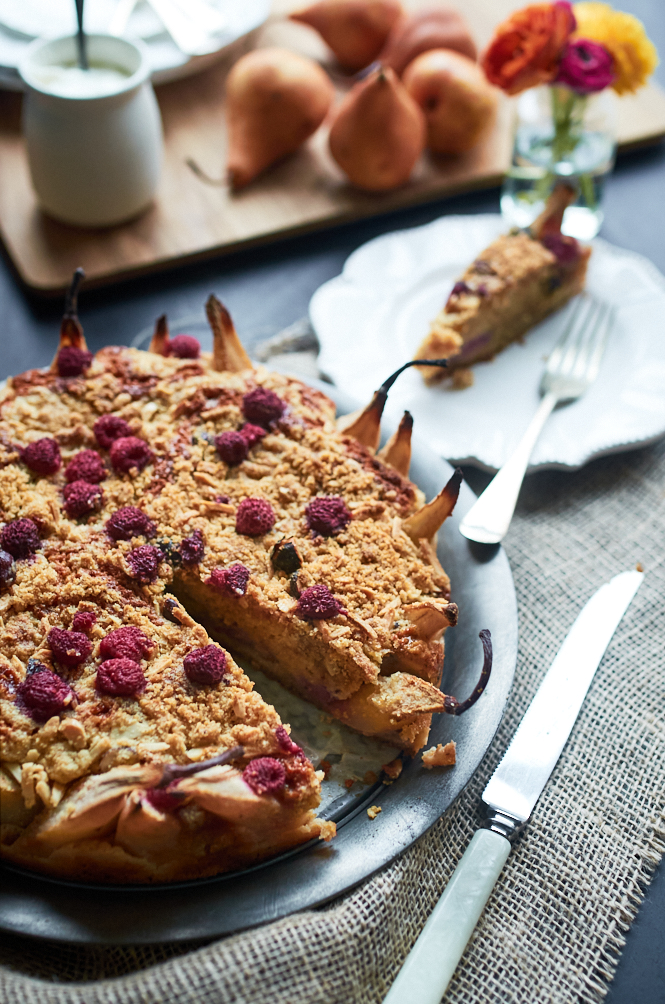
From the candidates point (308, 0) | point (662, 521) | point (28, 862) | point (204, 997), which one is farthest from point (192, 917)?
point (308, 0)

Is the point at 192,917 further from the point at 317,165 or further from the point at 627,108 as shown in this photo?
the point at 627,108

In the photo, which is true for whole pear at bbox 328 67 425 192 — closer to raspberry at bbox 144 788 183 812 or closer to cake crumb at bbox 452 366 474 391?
cake crumb at bbox 452 366 474 391

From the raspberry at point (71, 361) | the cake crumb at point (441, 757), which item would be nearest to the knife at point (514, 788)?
the cake crumb at point (441, 757)

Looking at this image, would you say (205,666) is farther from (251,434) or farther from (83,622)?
(251,434)

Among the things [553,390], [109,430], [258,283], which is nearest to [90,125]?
[258,283]

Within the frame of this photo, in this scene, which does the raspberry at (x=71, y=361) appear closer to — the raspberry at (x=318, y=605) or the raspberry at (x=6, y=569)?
the raspberry at (x=6, y=569)

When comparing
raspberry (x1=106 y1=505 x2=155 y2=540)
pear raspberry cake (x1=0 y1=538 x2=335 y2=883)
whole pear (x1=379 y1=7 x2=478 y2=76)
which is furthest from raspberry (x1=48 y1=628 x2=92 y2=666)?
whole pear (x1=379 y1=7 x2=478 y2=76)
